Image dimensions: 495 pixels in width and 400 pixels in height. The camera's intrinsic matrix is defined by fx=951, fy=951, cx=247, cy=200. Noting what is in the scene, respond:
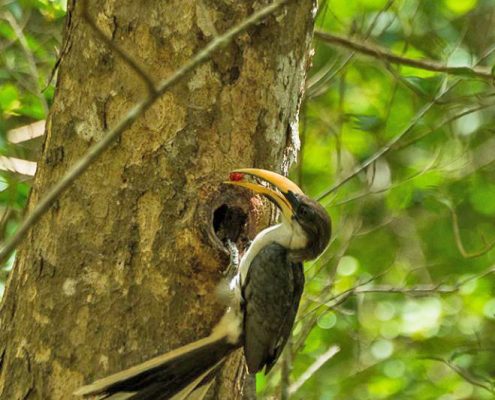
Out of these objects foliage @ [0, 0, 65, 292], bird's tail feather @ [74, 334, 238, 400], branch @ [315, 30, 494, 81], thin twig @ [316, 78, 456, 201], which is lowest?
bird's tail feather @ [74, 334, 238, 400]

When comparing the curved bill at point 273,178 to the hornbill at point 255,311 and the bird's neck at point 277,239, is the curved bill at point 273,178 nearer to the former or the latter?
the hornbill at point 255,311

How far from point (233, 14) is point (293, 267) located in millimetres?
1061

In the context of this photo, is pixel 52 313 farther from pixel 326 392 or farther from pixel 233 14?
pixel 326 392

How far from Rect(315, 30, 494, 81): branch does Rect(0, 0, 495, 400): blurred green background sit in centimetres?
3

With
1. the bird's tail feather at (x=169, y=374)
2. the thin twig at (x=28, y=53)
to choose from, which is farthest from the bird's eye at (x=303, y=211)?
the thin twig at (x=28, y=53)

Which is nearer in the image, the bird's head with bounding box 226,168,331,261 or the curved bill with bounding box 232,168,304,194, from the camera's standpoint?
the curved bill with bounding box 232,168,304,194

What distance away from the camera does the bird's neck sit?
377cm

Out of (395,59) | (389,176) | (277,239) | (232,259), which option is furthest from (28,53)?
(389,176)

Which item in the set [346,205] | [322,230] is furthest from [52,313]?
[346,205]

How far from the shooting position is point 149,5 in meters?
3.68

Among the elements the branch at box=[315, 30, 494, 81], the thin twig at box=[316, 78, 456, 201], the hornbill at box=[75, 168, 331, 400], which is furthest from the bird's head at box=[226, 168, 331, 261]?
the branch at box=[315, 30, 494, 81]

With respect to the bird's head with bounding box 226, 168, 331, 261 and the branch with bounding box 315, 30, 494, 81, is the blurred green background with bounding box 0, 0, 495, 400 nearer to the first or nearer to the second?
the branch with bounding box 315, 30, 494, 81

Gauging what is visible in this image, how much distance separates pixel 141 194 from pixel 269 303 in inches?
27.6

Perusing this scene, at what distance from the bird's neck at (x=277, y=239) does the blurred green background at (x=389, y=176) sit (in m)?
1.43
